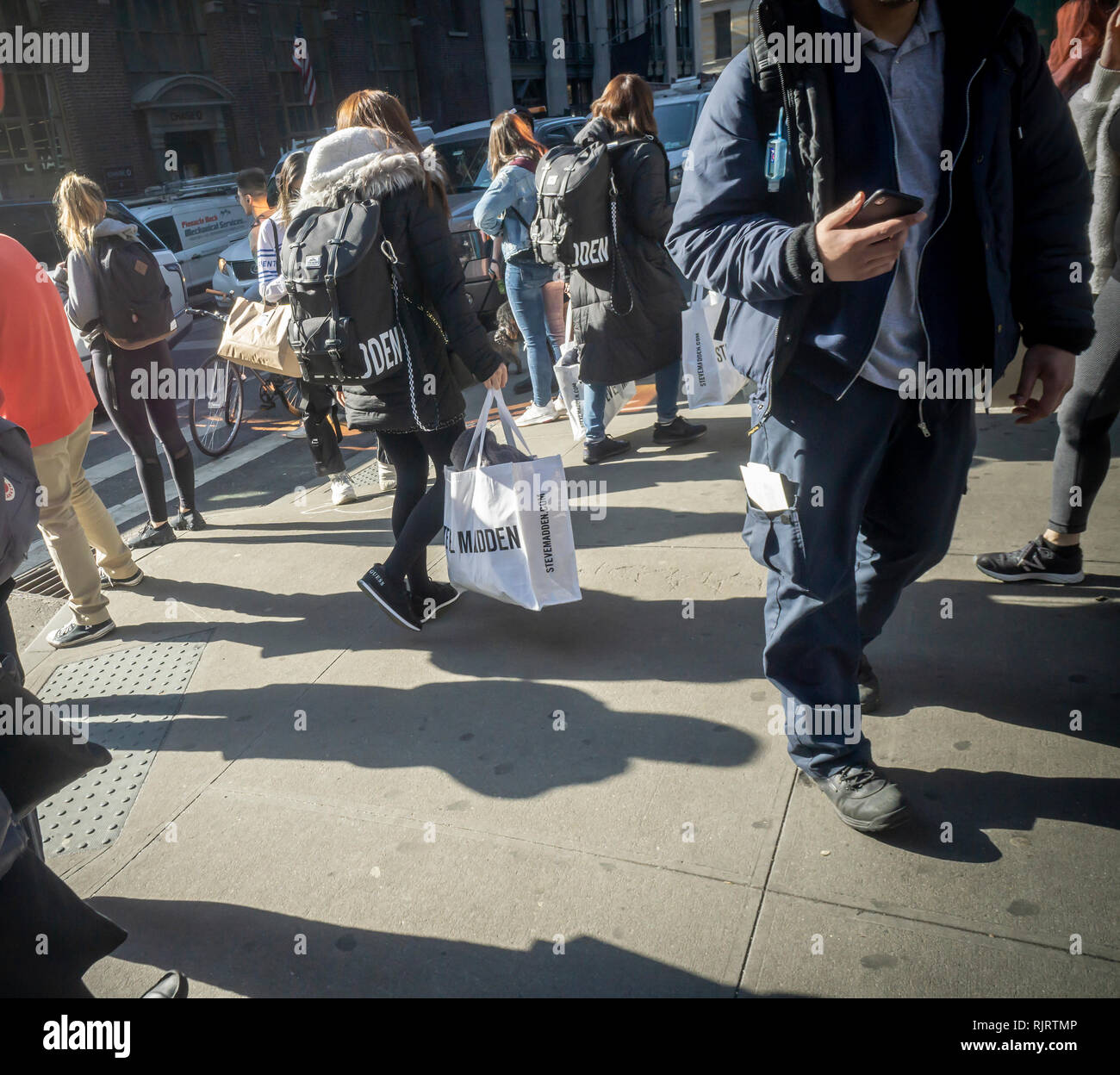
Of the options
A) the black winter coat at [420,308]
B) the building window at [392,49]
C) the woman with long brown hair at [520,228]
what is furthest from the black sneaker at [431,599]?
the building window at [392,49]

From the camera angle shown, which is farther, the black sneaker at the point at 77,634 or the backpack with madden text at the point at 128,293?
the backpack with madden text at the point at 128,293

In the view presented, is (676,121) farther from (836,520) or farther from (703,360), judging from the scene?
(836,520)

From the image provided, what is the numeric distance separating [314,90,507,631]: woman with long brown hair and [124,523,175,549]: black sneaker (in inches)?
80.8

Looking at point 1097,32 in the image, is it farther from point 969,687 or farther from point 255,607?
point 255,607

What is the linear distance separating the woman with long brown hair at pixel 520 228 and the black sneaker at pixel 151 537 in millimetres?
2493

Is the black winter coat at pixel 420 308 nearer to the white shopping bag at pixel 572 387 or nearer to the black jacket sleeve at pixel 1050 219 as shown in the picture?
the black jacket sleeve at pixel 1050 219

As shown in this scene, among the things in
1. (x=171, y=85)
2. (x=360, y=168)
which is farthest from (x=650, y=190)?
(x=171, y=85)

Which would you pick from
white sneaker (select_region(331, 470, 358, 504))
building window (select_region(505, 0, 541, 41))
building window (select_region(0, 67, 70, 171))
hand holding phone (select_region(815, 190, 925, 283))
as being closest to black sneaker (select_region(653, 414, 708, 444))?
white sneaker (select_region(331, 470, 358, 504))

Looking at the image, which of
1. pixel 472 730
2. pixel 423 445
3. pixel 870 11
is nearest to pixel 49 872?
pixel 472 730

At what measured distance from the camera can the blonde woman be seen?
4805mm

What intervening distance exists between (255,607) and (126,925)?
204cm

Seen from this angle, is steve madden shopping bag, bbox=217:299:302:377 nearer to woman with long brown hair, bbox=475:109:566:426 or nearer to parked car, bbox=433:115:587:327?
woman with long brown hair, bbox=475:109:566:426

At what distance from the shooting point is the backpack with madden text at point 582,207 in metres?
4.98

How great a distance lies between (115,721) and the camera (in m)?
3.64
